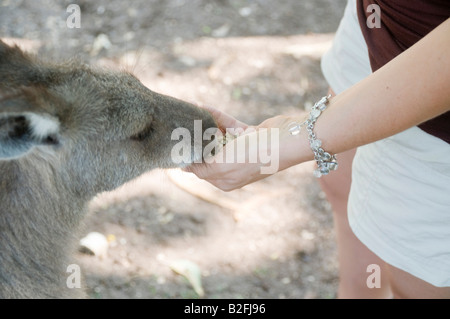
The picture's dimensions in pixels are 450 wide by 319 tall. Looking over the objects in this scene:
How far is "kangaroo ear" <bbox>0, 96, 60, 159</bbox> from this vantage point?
155cm

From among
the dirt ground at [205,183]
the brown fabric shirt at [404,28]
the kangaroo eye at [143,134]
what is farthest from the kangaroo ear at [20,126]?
the brown fabric shirt at [404,28]

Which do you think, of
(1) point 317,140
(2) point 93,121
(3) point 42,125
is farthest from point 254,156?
(3) point 42,125

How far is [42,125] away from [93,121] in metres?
0.27

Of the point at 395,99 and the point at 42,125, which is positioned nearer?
the point at 395,99

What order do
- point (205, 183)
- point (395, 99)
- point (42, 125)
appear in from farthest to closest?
point (205, 183) < point (42, 125) < point (395, 99)

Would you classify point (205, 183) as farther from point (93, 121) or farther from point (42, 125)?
point (42, 125)

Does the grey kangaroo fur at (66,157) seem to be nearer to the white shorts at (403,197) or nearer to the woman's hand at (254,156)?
the woman's hand at (254,156)

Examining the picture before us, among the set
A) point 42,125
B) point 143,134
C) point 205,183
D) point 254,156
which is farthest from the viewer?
point 205,183

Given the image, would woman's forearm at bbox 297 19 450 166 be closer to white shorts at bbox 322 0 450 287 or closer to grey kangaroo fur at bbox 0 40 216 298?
white shorts at bbox 322 0 450 287

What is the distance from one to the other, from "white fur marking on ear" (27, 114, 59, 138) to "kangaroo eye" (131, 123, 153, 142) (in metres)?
0.32

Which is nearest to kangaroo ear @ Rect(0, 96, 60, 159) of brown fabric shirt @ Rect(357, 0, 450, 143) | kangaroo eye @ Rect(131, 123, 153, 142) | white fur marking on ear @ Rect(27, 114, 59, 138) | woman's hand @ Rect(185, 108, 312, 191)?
white fur marking on ear @ Rect(27, 114, 59, 138)

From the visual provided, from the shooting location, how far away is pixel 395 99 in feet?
5.15

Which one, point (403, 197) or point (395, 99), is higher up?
point (395, 99)
